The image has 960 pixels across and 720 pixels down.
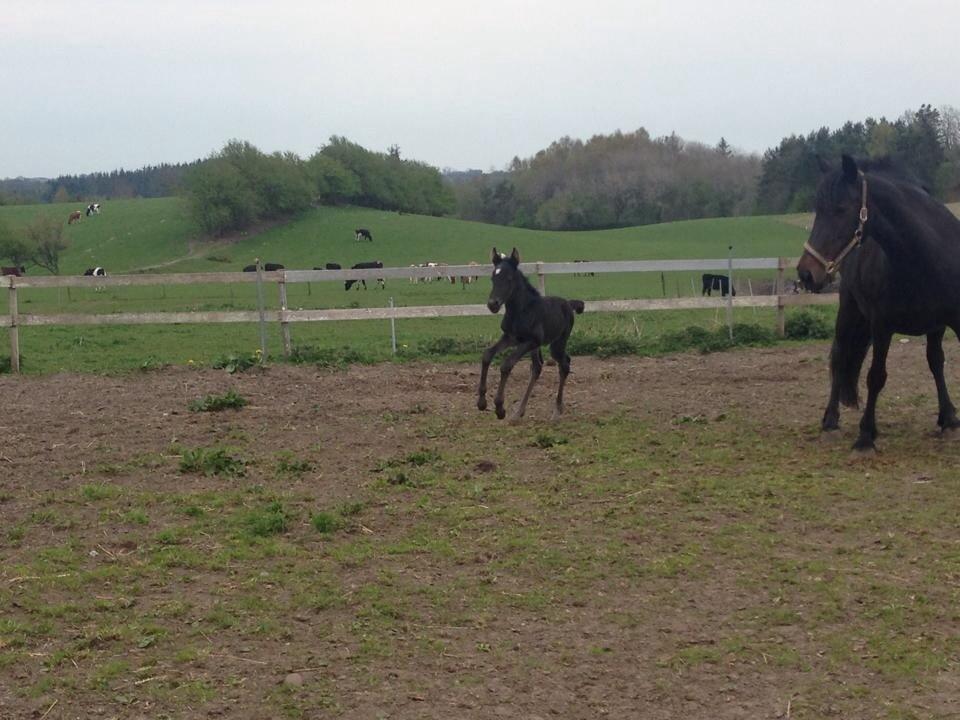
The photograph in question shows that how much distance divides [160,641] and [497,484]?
3097 mm

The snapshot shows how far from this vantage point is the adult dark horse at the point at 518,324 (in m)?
9.83

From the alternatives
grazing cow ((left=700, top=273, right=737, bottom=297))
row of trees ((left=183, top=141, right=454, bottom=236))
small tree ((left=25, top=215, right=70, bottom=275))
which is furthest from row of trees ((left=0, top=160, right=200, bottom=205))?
grazing cow ((left=700, top=273, right=737, bottom=297))

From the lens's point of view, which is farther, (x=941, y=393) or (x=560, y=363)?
(x=560, y=363)

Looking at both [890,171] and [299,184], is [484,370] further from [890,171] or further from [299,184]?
[299,184]

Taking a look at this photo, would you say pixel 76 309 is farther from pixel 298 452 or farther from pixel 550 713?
pixel 550 713

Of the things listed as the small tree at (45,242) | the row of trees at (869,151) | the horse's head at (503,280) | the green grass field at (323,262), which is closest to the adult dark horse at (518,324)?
the horse's head at (503,280)

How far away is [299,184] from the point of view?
230 feet

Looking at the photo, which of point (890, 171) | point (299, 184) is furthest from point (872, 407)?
point (299, 184)

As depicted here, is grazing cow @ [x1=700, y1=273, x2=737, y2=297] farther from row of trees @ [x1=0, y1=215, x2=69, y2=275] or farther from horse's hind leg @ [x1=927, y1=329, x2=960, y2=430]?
row of trees @ [x1=0, y1=215, x2=69, y2=275]

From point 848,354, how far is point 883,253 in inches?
59.9

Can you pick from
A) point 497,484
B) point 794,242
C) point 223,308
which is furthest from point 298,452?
point 794,242

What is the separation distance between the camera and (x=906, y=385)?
1095 centimetres

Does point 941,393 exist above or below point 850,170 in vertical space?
below

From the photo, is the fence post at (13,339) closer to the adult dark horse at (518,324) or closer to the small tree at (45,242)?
the adult dark horse at (518,324)
